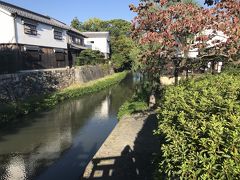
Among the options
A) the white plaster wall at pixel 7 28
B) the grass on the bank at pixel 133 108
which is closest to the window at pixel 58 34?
the white plaster wall at pixel 7 28

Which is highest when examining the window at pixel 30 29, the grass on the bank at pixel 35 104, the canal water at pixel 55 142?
the window at pixel 30 29

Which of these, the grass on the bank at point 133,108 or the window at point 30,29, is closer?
the grass on the bank at point 133,108

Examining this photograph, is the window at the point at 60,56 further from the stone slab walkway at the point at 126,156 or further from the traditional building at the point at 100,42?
the traditional building at the point at 100,42

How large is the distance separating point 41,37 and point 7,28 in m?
5.05

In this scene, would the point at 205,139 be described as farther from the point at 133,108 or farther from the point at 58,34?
the point at 58,34

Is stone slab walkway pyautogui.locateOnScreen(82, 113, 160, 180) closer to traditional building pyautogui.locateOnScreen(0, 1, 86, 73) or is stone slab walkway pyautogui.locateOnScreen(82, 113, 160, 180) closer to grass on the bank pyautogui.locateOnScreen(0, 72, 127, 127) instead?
grass on the bank pyautogui.locateOnScreen(0, 72, 127, 127)

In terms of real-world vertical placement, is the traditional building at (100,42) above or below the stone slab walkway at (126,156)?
above

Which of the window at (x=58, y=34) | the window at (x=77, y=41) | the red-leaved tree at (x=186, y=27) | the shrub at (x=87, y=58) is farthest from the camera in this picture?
the window at (x=77, y=41)

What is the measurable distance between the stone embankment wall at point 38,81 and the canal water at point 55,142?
3.43 m

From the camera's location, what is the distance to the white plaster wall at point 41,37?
26.0 metres

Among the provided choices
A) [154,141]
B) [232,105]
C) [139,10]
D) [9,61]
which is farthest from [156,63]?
[9,61]

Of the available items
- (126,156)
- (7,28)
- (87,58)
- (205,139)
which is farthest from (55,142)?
(87,58)

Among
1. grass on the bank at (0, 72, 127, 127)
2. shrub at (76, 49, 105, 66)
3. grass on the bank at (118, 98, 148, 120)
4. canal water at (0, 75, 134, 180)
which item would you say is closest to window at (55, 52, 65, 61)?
shrub at (76, 49, 105, 66)

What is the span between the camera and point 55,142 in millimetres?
13797
